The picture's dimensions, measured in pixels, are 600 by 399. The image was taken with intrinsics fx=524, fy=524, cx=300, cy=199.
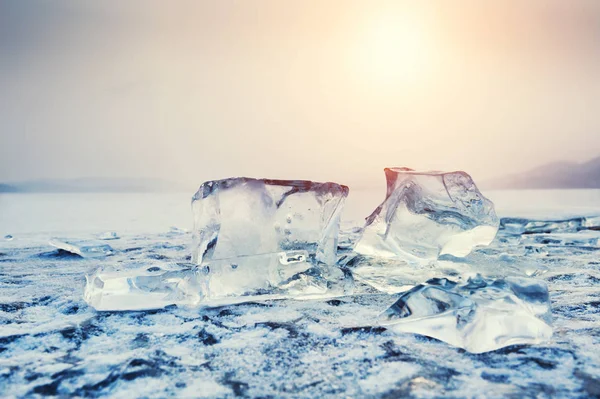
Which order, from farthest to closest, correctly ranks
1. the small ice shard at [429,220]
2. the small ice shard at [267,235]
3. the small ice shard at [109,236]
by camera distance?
the small ice shard at [109,236]
the small ice shard at [429,220]
the small ice shard at [267,235]

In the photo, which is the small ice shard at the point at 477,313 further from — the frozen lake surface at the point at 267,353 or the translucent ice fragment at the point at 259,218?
the translucent ice fragment at the point at 259,218

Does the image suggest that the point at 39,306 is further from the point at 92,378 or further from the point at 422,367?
the point at 422,367

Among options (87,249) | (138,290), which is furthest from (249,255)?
(87,249)

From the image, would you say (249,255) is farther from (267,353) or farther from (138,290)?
(267,353)

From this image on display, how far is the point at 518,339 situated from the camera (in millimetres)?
811

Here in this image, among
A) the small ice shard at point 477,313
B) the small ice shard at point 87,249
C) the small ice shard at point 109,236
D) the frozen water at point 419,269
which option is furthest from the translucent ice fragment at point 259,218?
the small ice shard at point 109,236

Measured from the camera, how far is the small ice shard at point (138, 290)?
3.40ft

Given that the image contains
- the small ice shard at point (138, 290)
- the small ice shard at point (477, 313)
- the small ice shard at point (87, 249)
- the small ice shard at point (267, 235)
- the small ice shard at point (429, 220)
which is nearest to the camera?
the small ice shard at point (477, 313)

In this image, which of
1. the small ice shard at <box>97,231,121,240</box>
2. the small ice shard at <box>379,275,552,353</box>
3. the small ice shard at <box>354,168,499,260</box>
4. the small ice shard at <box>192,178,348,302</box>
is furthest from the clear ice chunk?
the small ice shard at <box>97,231,121,240</box>

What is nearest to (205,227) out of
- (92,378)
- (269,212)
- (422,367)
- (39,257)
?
(269,212)

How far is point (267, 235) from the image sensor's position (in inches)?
48.2

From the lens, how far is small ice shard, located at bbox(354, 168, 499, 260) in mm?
1339

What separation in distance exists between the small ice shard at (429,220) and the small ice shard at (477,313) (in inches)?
14.4

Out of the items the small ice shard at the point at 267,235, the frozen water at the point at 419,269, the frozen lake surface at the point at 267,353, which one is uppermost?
the small ice shard at the point at 267,235
